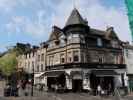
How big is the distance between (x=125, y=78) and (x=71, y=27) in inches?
529

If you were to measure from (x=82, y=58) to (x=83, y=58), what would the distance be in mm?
220

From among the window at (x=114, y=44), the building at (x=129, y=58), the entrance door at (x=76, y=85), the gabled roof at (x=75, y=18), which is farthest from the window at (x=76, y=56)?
the building at (x=129, y=58)

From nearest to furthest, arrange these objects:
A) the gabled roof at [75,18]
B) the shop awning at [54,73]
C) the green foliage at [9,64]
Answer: the shop awning at [54,73], the gabled roof at [75,18], the green foliage at [9,64]

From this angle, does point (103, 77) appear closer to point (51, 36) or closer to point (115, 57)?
point (115, 57)

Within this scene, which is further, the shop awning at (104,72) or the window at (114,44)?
the window at (114,44)

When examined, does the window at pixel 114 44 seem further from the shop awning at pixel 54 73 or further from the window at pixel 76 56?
the shop awning at pixel 54 73

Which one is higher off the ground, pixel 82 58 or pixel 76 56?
pixel 76 56

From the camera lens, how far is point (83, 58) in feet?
125

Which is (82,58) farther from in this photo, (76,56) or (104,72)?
(104,72)

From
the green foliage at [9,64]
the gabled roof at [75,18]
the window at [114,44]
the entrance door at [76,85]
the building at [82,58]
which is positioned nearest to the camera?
the entrance door at [76,85]

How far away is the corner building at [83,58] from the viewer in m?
37.4

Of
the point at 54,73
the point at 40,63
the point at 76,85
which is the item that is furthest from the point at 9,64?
the point at 76,85

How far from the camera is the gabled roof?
39791 millimetres

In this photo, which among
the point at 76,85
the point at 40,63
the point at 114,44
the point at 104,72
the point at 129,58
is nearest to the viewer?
the point at 76,85
